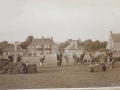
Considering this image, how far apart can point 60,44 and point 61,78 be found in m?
0.72

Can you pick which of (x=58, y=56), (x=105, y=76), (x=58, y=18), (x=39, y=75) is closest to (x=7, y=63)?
(x=39, y=75)

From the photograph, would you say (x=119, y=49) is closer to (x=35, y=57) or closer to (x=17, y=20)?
(x=35, y=57)

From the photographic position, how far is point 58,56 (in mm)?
4711

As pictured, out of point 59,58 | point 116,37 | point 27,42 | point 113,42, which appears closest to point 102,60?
point 113,42

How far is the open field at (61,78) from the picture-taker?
14.8 feet

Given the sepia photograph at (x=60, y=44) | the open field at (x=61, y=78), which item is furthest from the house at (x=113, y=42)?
the open field at (x=61, y=78)

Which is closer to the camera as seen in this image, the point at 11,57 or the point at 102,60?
the point at 11,57

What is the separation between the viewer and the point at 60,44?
4605 millimetres

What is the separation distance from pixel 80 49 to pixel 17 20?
1464 mm

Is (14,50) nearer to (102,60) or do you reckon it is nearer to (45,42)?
(45,42)

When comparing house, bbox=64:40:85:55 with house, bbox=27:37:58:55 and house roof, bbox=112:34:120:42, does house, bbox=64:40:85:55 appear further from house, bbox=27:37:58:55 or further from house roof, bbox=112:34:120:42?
house roof, bbox=112:34:120:42

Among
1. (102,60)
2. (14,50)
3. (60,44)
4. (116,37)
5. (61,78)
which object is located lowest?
(61,78)

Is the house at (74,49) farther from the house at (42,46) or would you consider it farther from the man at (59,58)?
the house at (42,46)

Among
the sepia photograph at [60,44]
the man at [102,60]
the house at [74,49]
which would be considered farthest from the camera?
the man at [102,60]
